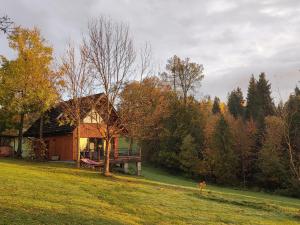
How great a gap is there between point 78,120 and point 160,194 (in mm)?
13682

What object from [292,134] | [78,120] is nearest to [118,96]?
[78,120]

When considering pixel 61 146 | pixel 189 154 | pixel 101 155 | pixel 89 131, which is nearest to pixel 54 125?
pixel 61 146

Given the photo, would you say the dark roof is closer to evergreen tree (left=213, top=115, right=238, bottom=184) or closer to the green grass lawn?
the green grass lawn

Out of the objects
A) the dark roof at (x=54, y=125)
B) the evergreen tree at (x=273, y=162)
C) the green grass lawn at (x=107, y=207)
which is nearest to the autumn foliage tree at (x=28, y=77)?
the dark roof at (x=54, y=125)

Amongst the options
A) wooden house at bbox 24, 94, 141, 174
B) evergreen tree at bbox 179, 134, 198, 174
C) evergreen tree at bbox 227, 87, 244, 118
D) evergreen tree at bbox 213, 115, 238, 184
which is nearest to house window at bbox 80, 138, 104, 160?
wooden house at bbox 24, 94, 141, 174

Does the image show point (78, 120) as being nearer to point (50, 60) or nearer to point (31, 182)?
point (50, 60)

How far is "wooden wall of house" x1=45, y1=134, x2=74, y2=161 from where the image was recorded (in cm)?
4047

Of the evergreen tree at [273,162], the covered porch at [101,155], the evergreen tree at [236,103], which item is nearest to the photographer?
the covered porch at [101,155]

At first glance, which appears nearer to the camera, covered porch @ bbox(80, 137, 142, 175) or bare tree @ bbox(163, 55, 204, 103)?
covered porch @ bbox(80, 137, 142, 175)

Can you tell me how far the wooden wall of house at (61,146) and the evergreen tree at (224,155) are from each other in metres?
21.2

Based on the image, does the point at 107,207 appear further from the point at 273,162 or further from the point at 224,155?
the point at 224,155

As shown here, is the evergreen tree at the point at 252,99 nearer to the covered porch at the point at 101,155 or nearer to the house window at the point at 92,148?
the covered porch at the point at 101,155

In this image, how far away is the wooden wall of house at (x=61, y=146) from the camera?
133ft

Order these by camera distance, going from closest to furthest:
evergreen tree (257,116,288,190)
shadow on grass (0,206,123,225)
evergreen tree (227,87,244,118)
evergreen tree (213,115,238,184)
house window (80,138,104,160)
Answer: shadow on grass (0,206,123,225) < house window (80,138,104,160) < evergreen tree (257,116,288,190) < evergreen tree (213,115,238,184) < evergreen tree (227,87,244,118)
